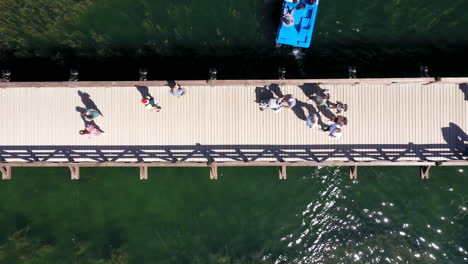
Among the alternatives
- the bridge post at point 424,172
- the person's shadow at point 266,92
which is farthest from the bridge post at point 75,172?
the bridge post at point 424,172

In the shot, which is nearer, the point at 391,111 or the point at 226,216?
the point at 391,111

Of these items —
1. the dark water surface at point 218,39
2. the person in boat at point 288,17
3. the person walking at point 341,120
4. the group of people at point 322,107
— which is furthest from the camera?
the dark water surface at point 218,39

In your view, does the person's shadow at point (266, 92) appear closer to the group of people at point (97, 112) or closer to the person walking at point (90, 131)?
the group of people at point (97, 112)

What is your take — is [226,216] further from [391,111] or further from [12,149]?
[12,149]

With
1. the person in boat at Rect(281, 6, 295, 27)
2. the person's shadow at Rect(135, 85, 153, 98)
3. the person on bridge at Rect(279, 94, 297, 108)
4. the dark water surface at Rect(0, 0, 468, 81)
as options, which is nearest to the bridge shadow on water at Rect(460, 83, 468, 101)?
the dark water surface at Rect(0, 0, 468, 81)

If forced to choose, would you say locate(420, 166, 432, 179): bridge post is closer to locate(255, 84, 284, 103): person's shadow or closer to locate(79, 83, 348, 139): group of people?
locate(79, 83, 348, 139): group of people

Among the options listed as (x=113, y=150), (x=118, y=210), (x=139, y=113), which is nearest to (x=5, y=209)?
(x=118, y=210)

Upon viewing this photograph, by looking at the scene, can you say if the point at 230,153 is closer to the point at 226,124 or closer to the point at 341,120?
the point at 226,124
